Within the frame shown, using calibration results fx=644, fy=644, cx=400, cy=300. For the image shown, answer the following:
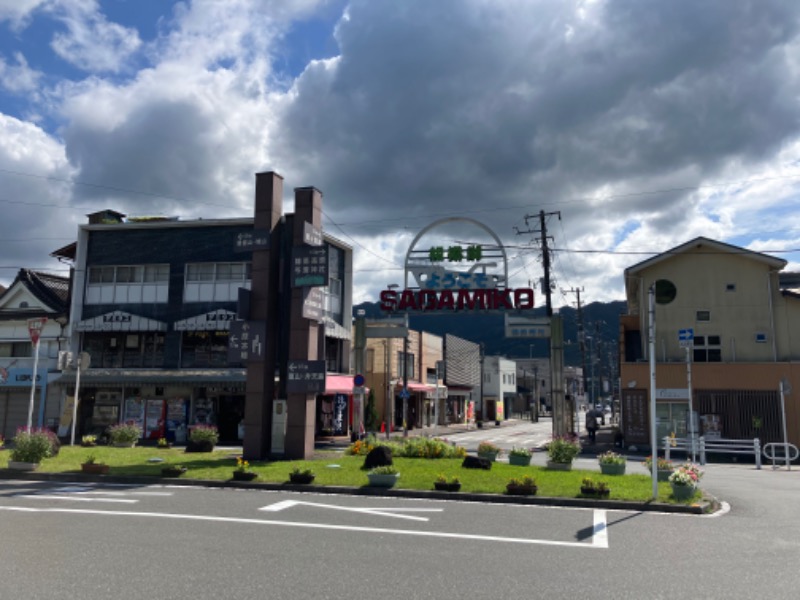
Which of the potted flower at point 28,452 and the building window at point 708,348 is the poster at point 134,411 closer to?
the potted flower at point 28,452

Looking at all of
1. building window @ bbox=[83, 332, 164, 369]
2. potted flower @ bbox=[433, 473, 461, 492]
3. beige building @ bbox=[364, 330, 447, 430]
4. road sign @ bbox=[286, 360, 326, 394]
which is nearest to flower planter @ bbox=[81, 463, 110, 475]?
road sign @ bbox=[286, 360, 326, 394]

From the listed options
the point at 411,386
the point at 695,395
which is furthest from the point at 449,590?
the point at 411,386

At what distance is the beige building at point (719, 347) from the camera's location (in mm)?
30547

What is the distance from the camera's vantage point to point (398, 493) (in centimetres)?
1438

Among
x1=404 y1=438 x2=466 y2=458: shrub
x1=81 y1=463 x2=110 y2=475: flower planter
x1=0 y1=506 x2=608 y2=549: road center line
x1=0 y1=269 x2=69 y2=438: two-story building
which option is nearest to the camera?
x1=0 y1=506 x2=608 y2=549: road center line

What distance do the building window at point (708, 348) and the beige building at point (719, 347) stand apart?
0.05 m

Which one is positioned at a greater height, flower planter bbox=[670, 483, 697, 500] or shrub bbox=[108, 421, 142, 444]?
shrub bbox=[108, 421, 142, 444]

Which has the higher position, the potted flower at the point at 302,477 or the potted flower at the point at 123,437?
Answer: the potted flower at the point at 123,437

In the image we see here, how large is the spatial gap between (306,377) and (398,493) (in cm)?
760

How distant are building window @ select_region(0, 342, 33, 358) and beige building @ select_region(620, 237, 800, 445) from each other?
31620 millimetres

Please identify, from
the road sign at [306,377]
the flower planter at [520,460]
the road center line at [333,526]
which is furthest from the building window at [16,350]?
the flower planter at [520,460]

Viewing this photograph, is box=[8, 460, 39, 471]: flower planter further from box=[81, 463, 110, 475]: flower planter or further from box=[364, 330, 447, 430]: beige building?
box=[364, 330, 447, 430]: beige building

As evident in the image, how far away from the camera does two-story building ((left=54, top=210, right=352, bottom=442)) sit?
3262 centimetres

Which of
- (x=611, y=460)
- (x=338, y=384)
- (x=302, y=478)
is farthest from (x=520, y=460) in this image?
(x=338, y=384)
